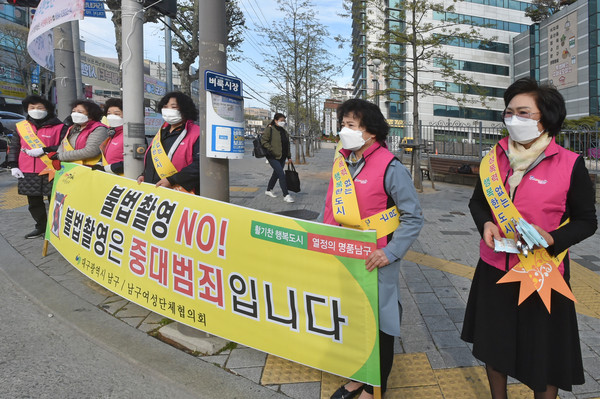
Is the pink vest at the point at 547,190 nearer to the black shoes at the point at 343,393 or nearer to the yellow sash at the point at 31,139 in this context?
the black shoes at the point at 343,393

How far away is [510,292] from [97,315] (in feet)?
10.5

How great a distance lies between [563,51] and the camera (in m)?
43.7

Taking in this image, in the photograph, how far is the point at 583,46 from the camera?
40.2 m

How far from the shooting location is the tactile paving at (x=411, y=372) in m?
2.69

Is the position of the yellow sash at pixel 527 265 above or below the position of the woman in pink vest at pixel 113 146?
below

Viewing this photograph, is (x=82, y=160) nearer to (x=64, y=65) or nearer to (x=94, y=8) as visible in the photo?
(x=94, y=8)

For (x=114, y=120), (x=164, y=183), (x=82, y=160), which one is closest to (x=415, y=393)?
(x=164, y=183)

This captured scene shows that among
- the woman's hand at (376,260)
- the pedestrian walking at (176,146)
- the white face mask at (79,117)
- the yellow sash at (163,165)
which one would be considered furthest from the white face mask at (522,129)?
the white face mask at (79,117)

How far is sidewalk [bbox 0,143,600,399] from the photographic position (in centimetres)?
266

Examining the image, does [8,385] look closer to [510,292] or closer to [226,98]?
[226,98]

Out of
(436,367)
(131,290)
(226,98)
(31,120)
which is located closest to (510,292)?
(436,367)

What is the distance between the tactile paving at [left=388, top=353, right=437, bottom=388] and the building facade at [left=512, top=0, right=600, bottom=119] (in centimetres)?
3859

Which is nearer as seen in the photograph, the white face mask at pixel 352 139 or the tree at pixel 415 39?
the white face mask at pixel 352 139

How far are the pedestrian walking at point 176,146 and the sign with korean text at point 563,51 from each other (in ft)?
155
